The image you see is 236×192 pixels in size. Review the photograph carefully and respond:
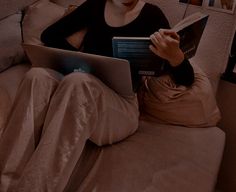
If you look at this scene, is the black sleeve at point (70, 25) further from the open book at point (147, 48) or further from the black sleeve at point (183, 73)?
the black sleeve at point (183, 73)

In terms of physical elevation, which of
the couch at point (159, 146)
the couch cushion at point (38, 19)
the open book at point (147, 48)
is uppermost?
the open book at point (147, 48)

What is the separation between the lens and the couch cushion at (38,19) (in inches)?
64.3

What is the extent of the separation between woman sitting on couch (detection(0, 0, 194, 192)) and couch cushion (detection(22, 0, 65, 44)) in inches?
18.1

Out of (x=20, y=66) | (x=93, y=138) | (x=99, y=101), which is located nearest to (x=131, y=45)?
(x=99, y=101)

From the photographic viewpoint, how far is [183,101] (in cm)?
130

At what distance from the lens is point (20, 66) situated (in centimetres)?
166

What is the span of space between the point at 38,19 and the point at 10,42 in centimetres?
17

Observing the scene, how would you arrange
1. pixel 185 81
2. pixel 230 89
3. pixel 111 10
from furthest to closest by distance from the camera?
pixel 230 89, pixel 111 10, pixel 185 81

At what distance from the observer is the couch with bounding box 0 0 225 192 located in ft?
3.47

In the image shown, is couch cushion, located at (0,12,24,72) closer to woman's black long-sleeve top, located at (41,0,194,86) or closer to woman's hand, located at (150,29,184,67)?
woman's black long-sleeve top, located at (41,0,194,86)

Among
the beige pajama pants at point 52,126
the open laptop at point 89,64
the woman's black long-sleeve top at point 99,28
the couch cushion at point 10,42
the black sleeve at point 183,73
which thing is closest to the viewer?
the beige pajama pants at point 52,126

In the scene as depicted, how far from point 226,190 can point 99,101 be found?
0.92 m

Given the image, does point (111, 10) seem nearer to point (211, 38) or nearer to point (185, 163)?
point (211, 38)

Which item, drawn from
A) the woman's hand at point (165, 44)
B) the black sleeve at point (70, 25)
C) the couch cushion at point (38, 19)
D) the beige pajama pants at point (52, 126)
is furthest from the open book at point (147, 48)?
the couch cushion at point (38, 19)
